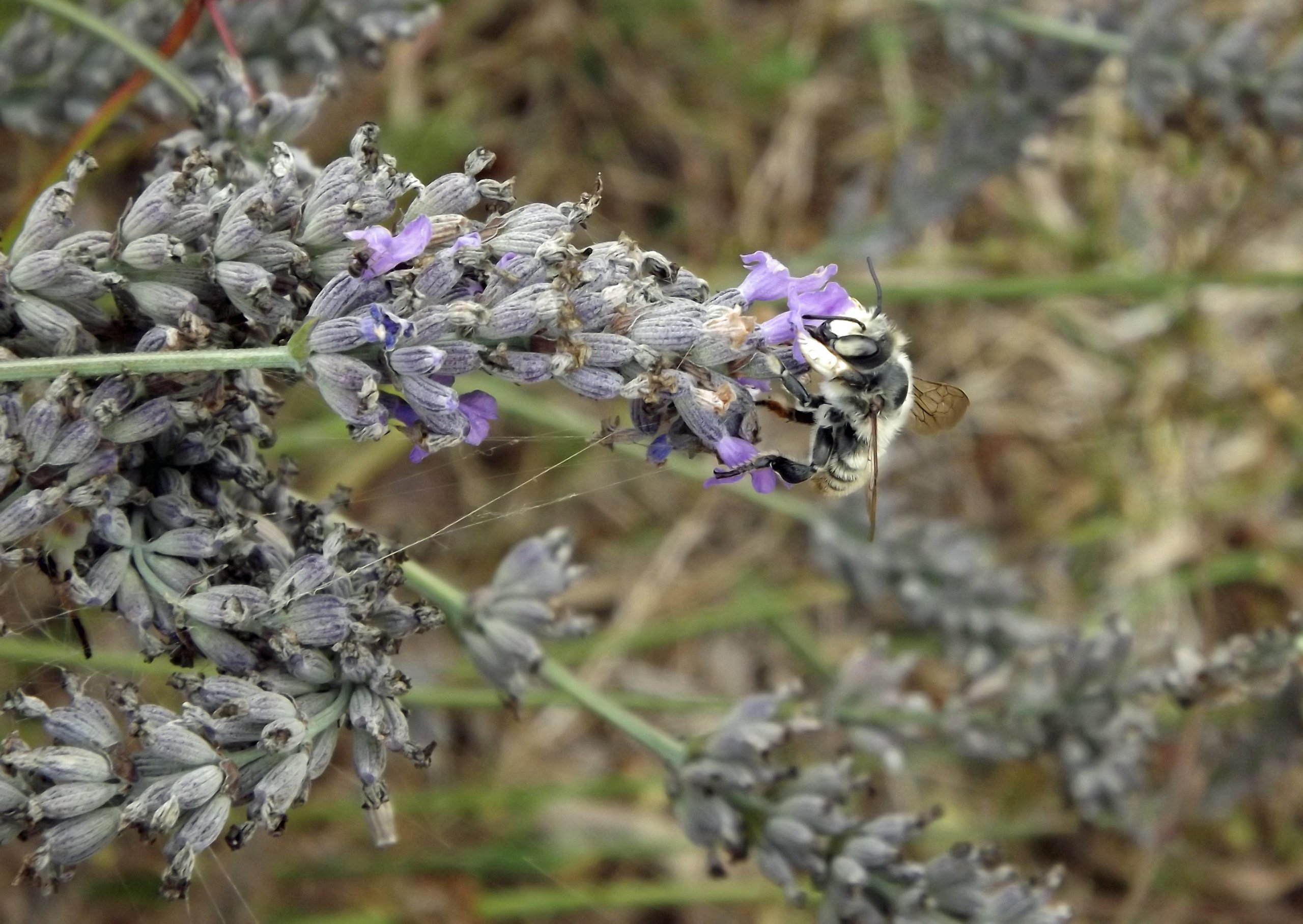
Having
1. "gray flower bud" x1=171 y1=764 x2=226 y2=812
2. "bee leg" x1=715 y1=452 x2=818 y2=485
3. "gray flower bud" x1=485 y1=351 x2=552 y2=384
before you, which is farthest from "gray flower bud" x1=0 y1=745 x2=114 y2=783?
"bee leg" x1=715 y1=452 x2=818 y2=485

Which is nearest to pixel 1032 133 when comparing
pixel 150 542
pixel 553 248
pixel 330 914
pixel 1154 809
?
pixel 1154 809

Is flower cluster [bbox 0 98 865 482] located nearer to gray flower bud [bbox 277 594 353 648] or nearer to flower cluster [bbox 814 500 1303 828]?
gray flower bud [bbox 277 594 353 648]

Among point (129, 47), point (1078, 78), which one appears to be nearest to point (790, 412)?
point (129, 47)

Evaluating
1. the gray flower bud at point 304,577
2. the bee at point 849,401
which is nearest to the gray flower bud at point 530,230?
the bee at point 849,401

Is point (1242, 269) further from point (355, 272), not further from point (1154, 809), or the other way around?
point (355, 272)

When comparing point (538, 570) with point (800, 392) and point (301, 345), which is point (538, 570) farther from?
point (301, 345)

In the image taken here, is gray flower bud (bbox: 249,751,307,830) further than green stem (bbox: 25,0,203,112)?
No

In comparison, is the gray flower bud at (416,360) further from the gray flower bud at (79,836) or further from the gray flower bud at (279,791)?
the gray flower bud at (79,836)
